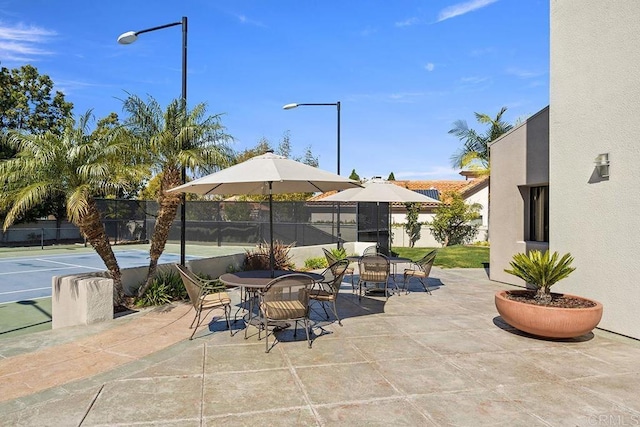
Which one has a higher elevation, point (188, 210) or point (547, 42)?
point (547, 42)

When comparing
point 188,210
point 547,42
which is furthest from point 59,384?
point 188,210

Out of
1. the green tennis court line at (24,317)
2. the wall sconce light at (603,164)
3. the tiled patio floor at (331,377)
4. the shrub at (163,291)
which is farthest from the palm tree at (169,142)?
the wall sconce light at (603,164)

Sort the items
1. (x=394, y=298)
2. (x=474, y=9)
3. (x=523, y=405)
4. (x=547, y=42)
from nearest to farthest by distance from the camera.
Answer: (x=523, y=405) < (x=547, y=42) < (x=394, y=298) < (x=474, y=9)

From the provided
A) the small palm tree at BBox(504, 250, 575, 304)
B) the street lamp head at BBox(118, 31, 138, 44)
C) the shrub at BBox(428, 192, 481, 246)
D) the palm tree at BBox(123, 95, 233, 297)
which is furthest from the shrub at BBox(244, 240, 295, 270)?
the shrub at BBox(428, 192, 481, 246)

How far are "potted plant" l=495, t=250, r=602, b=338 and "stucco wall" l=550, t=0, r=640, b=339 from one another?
101cm

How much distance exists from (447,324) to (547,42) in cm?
622

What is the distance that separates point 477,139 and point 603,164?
19.4m

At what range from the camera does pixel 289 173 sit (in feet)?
20.4

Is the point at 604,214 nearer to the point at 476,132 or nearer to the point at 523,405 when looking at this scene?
the point at 523,405

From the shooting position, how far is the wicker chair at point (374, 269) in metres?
9.36

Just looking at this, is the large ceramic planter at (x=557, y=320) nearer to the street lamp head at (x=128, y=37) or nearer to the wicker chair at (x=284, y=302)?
the wicker chair at (x=284, y=302)

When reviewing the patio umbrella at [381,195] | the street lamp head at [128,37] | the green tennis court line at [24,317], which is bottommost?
the green tennis court line at [24,317]

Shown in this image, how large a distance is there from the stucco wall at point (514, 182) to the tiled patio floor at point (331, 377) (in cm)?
471

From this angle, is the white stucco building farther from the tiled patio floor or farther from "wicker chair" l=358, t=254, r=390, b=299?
"wicker chair" l=358, t=254, r=390, b=299
